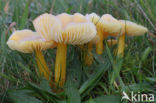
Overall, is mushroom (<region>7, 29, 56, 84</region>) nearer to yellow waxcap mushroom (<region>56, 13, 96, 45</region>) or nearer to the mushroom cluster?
the mushroom cluster

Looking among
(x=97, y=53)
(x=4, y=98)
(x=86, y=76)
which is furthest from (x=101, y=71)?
(x=4, y=98)

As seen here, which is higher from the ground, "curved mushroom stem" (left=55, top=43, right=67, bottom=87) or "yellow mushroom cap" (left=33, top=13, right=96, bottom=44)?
"yellow mushroom cap" (left=33, top=13, right=96, bottom=44)

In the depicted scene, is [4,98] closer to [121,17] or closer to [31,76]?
[31,76]

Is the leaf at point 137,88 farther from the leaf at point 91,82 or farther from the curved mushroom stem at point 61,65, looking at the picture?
the curved mushroom stem at point 61,65

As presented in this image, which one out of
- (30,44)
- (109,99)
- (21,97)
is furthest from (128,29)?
(21,97)

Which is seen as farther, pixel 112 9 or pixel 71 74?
pixel 112 9

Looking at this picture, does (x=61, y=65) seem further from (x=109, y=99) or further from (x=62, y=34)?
(x=109, y=99)

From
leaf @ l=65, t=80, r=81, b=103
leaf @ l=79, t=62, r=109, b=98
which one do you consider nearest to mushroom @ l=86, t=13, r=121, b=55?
leaf @ l=79, t=62, r=109, b=98
